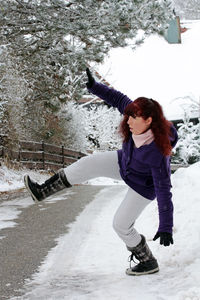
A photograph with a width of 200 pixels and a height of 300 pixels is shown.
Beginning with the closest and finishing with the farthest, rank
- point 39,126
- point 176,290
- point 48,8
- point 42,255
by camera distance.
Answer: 1. point 176,290
2. point 42,255
3. point 48,8
4. point 39,126

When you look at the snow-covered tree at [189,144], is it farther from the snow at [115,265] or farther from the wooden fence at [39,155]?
the snow at [115,265]

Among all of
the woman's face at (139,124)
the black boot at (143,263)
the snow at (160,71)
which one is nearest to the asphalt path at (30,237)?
the black boot at (143,263)

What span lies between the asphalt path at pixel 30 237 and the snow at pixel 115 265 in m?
0.14

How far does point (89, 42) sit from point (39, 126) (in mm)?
6550

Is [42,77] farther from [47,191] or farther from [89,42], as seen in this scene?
[47,191]

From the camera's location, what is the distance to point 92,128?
29.1 metres

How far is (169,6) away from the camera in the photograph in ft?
35.8

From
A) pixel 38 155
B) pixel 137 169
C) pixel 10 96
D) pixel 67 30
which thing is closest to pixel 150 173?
pixel 137 169

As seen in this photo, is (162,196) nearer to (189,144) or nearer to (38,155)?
(38,155)

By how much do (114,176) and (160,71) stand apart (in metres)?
28.8

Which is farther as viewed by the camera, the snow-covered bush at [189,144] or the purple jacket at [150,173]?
the snow-covered bush at [189,144]

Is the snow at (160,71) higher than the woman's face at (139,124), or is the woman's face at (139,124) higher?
the woman's face at (139,124)

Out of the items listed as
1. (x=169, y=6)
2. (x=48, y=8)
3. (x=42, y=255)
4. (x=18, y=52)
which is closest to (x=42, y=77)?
(x=18, y=52)

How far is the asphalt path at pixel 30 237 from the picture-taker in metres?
4.42
